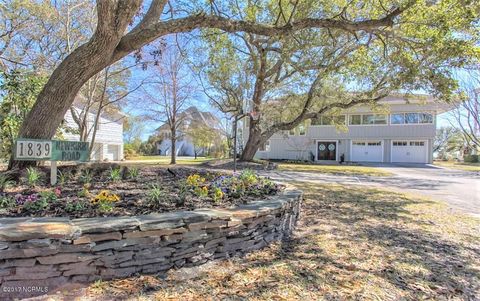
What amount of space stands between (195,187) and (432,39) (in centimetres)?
547

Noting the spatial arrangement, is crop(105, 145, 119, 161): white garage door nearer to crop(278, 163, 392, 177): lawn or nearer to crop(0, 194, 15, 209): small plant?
crop(278, 163, 392, 177): lawn

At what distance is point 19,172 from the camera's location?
178 inches

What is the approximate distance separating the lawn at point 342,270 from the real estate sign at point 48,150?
2.36 meters

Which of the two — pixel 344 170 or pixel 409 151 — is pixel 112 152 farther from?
pixel 409 151

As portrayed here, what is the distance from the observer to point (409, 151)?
83.7 feet

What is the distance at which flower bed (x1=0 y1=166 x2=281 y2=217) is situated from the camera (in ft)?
10.3

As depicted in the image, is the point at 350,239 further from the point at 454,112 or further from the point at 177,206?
the point at 454,112

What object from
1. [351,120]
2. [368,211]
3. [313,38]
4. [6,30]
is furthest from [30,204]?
[351,120]

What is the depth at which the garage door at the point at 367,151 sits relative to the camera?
86.6ft

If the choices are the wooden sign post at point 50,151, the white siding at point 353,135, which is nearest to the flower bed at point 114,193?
the wooden sign post at point 50,151

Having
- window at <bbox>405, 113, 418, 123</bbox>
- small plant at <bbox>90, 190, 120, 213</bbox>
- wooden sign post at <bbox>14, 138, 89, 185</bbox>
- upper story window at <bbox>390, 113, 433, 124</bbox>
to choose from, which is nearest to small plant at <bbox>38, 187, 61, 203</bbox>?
small plant at <bbox>90, 190, 120, 213</bbox>

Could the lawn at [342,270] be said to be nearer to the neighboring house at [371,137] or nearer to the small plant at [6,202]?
the small plant at [6,202]

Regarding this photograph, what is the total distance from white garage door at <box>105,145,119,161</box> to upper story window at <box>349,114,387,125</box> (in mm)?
20078

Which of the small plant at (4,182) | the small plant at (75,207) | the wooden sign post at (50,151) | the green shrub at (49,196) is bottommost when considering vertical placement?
the small plant at (75,207)
